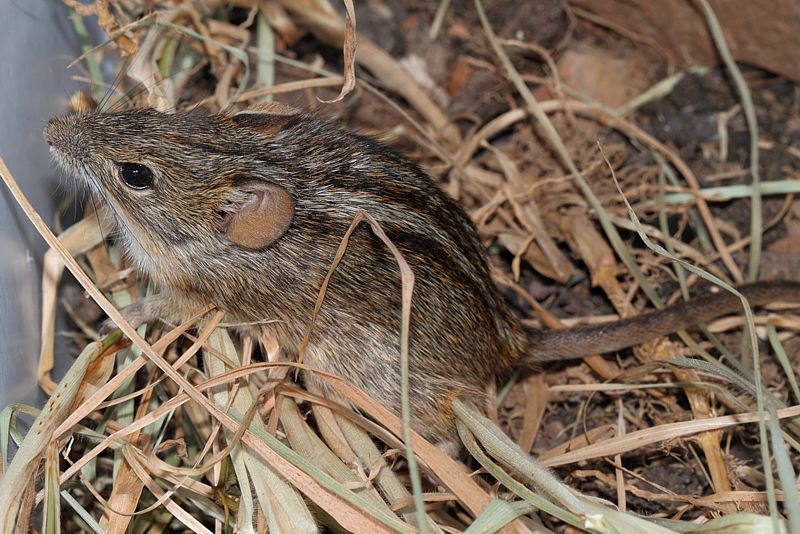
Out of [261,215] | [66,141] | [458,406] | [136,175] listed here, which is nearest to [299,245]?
[261,215]

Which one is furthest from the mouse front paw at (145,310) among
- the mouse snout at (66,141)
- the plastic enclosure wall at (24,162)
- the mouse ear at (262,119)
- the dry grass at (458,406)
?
the mouse ear at (262,119)

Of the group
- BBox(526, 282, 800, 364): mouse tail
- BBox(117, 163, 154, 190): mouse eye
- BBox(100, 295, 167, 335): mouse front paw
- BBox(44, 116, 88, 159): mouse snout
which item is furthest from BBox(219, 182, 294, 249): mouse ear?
BBox(526, 282, 800, 364): mouse tail


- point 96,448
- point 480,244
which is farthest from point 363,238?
point 96,448

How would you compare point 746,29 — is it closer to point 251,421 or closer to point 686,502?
point 686,502

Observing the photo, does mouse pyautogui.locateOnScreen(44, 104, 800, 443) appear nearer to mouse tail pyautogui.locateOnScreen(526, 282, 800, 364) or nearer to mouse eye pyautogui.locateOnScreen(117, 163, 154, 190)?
mouse eye pyautogui.locateOnScreen(117, 163, 154, 190)

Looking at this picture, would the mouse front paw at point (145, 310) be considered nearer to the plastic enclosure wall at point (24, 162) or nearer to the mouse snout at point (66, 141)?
the plastic enclosure wall at point (24, 162)

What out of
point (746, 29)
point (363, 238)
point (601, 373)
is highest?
point (746, 29)

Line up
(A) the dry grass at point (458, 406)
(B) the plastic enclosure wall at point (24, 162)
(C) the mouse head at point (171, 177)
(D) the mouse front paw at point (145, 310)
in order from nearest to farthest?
(A) the dry grass at point (458, 406), (B) the plastic enclosure wall at point (24, 162), (C) the mouse head at point (171, 177), (D) the mouse front paw at point (145, 310)
